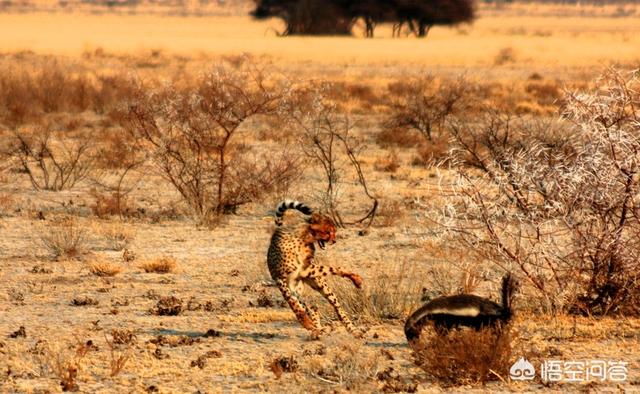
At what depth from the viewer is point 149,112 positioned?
15.9m

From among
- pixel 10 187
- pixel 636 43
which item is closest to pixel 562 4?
pixel 636 43

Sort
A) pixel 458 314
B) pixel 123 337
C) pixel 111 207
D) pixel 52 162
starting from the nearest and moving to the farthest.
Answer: pixel 458 314 → pixel 123 337 → pixel 111 207 → pixel 52 162

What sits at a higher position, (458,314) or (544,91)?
(458,314)

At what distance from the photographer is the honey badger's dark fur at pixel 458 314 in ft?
25.5

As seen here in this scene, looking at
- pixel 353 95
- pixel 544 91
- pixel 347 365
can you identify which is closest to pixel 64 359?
pixel 347 365

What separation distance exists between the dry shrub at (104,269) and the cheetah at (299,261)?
3.18 meters

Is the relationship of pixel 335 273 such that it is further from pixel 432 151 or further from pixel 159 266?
pixel 432 151

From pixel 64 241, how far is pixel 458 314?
5.61m

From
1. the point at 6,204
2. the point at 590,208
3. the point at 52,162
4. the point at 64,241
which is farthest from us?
the point at 52,162

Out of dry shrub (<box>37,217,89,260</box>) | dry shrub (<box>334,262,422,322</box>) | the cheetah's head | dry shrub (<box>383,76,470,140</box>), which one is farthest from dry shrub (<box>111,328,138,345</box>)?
dry shrub (<box>383,76,470,140</box>)

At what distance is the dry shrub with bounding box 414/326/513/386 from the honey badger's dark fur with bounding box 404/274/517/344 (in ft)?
0.27

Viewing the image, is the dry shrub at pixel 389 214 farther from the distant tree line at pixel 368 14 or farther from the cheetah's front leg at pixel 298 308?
the distant tree line at pixel 368 14

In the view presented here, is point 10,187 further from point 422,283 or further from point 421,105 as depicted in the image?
point 421,105

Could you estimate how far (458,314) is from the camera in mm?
7770
